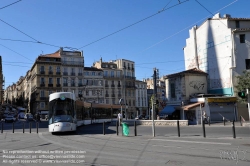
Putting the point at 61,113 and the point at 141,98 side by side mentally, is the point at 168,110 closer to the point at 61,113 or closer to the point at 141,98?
the point at 61,113

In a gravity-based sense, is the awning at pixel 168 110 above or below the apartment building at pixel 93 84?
below

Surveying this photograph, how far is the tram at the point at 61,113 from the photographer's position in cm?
1897

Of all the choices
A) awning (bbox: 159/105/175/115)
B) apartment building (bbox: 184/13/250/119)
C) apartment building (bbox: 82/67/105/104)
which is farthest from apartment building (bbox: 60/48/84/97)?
apartment building (bbox: 184/13/250/119)

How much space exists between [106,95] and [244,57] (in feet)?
167

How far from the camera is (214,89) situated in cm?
3609

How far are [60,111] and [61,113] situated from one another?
0.53 ft

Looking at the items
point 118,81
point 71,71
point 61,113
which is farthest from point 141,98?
point 61,113

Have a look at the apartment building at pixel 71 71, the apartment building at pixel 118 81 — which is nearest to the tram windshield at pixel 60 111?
the apartment building at pixel 71 71

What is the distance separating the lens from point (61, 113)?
19281mm

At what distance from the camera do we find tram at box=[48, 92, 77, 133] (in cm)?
1897

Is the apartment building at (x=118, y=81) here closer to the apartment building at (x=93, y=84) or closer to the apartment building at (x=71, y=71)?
the apartment building at (x=93, y=84)

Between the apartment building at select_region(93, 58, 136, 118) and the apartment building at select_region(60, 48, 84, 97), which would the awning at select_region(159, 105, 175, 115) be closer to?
the apartment building at select_region(93, 58, 136, 118)

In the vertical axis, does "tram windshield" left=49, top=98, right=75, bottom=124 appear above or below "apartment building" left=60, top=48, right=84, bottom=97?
below

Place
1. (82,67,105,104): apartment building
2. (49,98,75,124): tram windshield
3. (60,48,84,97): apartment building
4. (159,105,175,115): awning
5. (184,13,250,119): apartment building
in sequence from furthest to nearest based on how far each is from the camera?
(82,67,105,104): apartment building < (60,48,84,97): apartment building < (159,105,175,115): awning < (184,13,250,119): apartment building < (49,98,75,124): tram windshield
